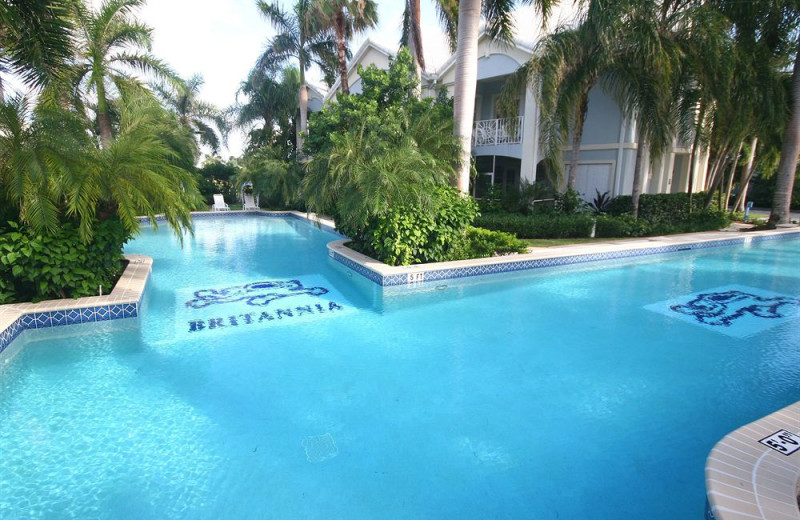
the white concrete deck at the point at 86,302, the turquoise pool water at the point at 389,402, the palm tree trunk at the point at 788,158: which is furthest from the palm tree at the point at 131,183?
the palm tree trunk at the point at 788,158

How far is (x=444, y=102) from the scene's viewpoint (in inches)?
567

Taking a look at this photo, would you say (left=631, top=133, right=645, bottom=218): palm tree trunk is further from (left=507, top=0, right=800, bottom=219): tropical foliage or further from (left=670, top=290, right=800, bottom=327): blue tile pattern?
(left=670, top=290, right=800, bottom=327): blue tile pattern

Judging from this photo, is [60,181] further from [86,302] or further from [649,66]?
[649,66]

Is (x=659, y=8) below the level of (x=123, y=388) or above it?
above

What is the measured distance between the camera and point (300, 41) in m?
21.6

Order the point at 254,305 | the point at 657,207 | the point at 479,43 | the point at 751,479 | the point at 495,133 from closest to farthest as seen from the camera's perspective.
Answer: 1. the point at 751,479
2. the point at 254,305
3. the point at 657,207
4. the point at 479,43
5. the point at 495,133

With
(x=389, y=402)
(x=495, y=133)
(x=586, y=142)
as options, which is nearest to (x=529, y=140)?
(x=495, y=133)

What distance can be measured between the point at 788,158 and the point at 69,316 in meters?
20.6

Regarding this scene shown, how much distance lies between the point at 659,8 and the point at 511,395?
43.7 feet

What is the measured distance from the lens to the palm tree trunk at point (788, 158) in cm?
1451

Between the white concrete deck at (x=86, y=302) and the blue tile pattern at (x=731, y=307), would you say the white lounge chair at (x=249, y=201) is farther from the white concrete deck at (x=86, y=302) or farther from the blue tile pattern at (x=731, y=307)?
the blue tile pattern at (x=731, y=307)

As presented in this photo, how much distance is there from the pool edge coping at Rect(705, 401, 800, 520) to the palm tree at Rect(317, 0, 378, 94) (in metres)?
16.3

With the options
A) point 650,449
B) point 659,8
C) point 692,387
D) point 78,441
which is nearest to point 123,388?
point 78,441

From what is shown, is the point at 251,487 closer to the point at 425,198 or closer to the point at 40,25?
the point at 425,198
